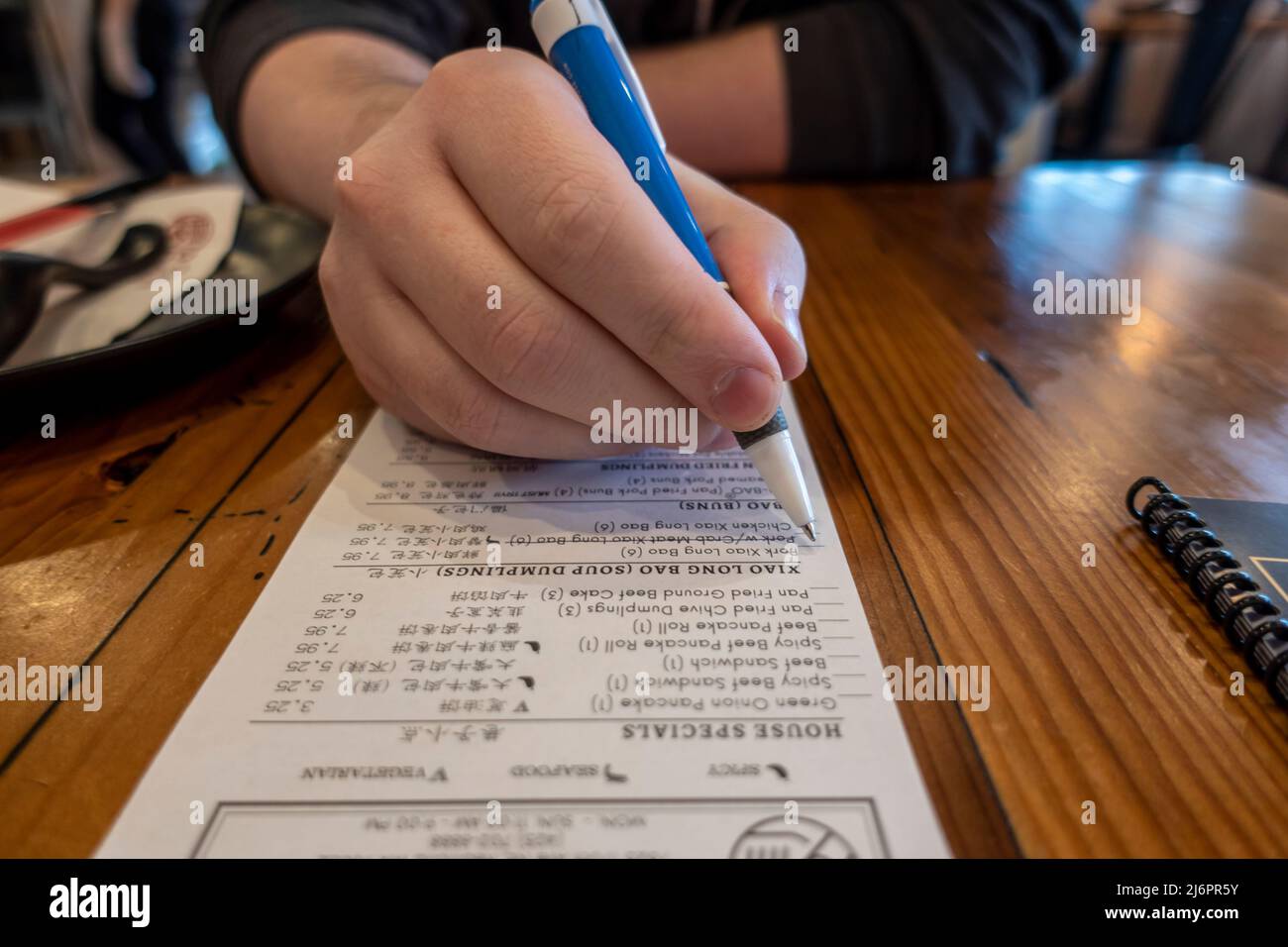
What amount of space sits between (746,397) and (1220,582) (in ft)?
0.59

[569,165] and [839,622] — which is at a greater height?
[569,165]

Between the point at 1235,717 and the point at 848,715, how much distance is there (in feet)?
0.39

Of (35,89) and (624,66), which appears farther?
(35,89)

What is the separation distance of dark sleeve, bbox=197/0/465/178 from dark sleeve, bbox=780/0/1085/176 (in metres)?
0.38

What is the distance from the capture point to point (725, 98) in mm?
786

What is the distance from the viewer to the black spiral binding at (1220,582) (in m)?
0.24

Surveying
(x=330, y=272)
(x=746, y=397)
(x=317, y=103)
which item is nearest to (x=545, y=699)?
(x=746, y=397)

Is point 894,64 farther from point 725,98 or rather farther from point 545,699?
point 545,699

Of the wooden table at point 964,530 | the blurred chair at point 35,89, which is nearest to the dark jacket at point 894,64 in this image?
the wooden table at point 964,530

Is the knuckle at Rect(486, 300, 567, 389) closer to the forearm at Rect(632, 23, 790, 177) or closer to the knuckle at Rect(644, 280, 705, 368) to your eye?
the knuckle at Rect(644, 280, 705, 368)

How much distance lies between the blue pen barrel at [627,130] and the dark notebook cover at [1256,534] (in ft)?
0.75

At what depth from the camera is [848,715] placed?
0.74 ft
